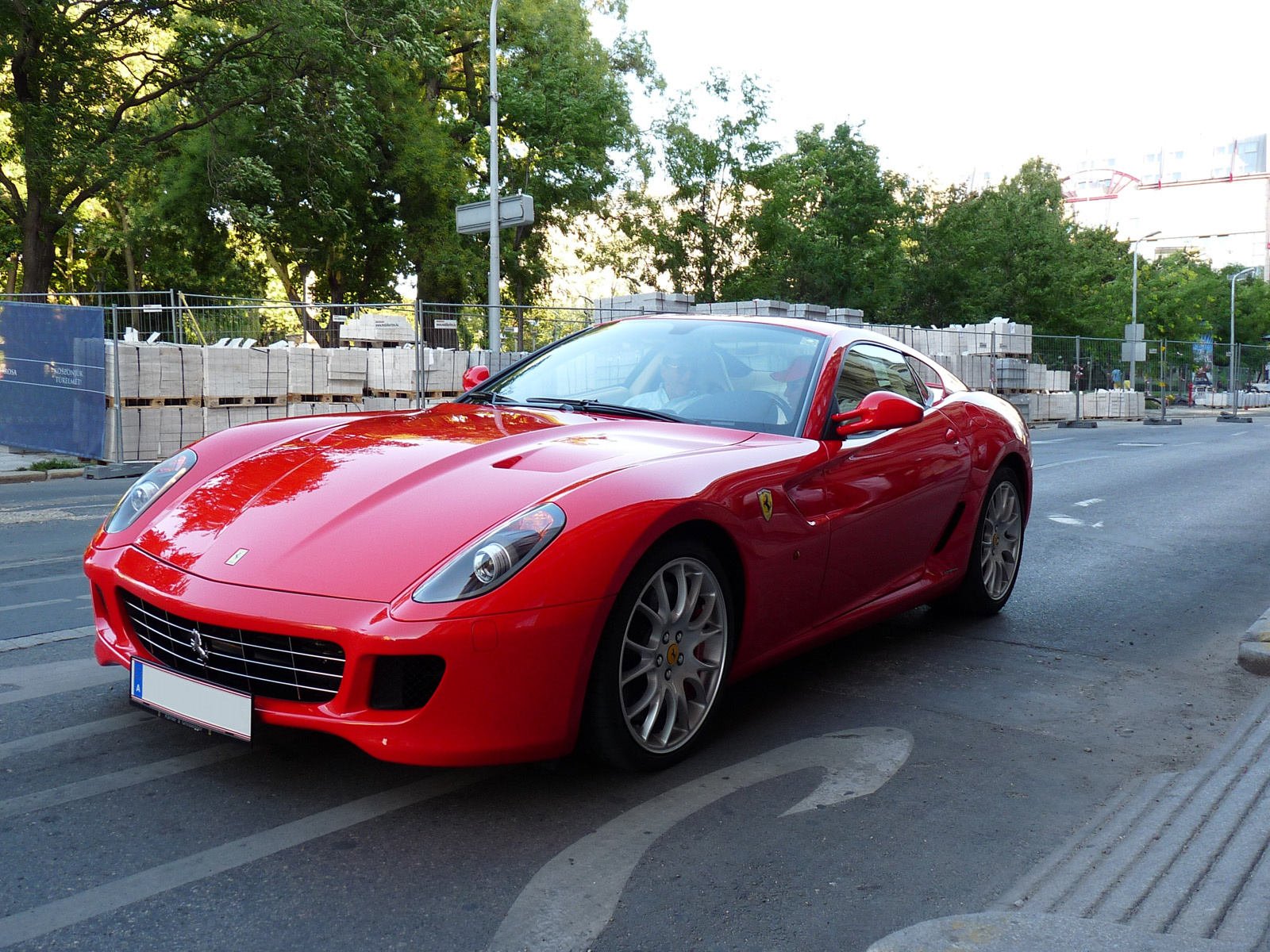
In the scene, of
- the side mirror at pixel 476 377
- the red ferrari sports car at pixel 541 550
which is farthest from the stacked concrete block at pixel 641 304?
the red ferrari sports car at pixel 541 550

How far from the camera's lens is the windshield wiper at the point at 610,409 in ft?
13.4

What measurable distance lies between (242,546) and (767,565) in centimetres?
155

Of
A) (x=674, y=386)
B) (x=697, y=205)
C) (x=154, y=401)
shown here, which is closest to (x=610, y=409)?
(x=674, y=386)

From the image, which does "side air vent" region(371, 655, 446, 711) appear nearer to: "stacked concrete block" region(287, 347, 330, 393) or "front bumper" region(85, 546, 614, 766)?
"front bumper" region(85, 546, 614, 766)

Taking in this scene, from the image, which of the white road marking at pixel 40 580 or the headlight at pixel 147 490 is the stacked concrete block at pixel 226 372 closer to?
the white road marking at pixel 40 580

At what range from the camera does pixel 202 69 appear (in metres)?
22.9

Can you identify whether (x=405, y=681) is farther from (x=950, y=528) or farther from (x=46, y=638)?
(x=950, y=528)

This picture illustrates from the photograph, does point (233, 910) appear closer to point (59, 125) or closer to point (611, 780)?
point (611, 780)

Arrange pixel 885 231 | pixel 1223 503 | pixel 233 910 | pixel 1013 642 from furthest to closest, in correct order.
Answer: pixel 885 231 → pixel 1223 503 → pixel 1013 642 → pixel 233 910

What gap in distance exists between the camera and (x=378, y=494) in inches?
127

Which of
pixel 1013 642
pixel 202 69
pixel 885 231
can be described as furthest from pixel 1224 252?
pixel 1013 642

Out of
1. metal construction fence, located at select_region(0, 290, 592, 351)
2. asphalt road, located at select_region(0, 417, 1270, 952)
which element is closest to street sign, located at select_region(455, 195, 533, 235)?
metal construction fence, located at select_region(0, 290, 592, 351)

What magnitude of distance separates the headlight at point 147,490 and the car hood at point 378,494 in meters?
0.15

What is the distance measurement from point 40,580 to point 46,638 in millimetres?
1447
